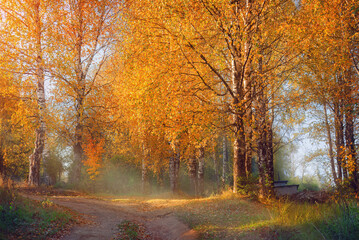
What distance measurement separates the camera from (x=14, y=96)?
1752 centimetres

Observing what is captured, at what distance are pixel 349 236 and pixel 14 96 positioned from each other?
18519mm

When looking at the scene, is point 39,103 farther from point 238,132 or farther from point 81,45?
point 238,132

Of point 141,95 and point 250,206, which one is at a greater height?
point 141,95

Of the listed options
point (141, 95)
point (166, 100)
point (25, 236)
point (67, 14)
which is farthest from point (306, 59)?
point (67, 14)

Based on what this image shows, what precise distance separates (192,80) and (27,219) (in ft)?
25.4

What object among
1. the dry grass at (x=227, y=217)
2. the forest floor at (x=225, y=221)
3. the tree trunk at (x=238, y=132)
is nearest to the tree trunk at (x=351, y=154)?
the forest floor at (x=225, y=221)

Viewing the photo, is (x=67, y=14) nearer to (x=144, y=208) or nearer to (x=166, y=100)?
(x=166, y=100)

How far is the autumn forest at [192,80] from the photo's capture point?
37.4ft

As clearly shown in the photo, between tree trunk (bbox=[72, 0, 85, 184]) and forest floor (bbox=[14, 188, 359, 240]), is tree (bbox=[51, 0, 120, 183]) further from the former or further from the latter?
forest floor (bbox=[14, 188, 359, 240])

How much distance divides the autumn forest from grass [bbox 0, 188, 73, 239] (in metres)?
4.37

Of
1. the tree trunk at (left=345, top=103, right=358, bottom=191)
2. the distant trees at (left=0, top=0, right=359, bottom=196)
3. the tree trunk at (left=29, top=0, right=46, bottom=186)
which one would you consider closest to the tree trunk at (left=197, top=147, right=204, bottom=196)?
the distant trees at (left=0, top=0, right=359, bottom=196)

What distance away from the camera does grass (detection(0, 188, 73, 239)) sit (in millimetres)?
6863

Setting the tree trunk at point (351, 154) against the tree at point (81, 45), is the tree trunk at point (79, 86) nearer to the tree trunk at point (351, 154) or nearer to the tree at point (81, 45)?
the tree at point (81, 45)

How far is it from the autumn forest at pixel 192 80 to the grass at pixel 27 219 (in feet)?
14.3
